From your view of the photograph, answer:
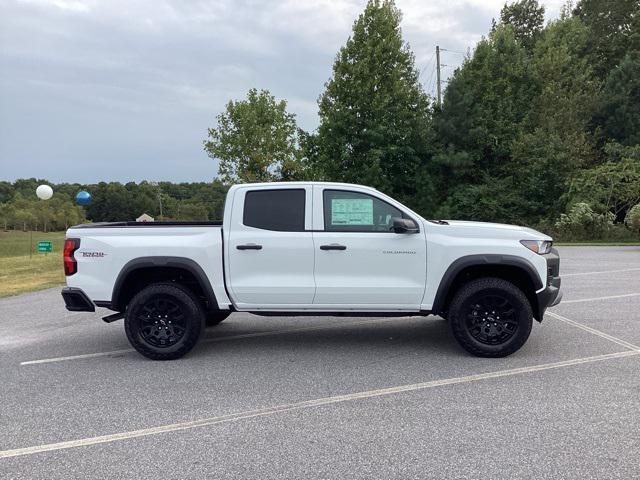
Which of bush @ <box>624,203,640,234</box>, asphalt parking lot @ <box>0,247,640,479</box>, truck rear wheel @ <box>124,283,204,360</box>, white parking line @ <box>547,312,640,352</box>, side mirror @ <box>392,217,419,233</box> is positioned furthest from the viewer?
bush @ <box>624,203,640,234</box>

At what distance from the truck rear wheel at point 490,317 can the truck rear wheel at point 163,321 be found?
2742 millimetres

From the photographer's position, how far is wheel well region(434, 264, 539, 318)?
550 cm

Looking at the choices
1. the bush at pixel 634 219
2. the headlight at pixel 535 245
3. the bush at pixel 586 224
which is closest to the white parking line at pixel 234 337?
the headlight at pixel 535 245

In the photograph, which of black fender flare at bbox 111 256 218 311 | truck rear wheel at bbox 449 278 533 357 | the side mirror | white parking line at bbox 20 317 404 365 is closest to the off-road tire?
white parking line at bbox 20 317 404 365

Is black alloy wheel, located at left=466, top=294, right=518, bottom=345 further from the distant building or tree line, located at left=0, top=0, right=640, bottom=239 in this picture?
tree line, located at left=0, top=0, right=640, bottom=239

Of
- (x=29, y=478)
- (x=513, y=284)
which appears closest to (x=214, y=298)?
(x=29, y=478)

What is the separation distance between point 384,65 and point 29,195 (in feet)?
210

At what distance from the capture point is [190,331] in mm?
5543

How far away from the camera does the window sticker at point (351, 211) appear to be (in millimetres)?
5578

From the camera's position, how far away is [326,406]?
418 cm

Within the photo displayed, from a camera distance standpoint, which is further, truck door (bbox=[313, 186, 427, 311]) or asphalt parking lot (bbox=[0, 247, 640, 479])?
truck door (bbox=[313, 186, 427, 311])

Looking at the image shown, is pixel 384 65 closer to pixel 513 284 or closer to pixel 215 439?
pixel 513 284

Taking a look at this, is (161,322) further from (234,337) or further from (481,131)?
(481,131)

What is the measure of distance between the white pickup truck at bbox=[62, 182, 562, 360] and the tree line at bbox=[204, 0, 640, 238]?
2431 cm
